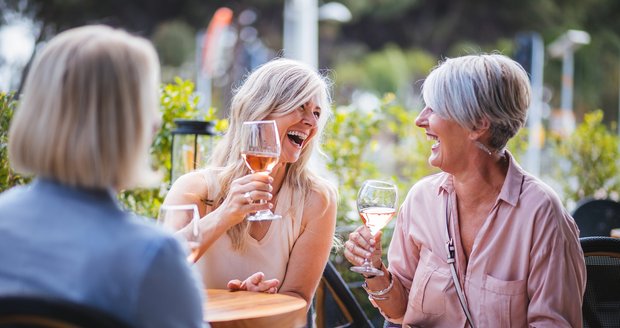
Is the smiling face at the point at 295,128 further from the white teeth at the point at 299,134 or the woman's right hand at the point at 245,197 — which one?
the woman's right hand at the point at 245,197

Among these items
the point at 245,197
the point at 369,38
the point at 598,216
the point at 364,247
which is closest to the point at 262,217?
the point at 245,197

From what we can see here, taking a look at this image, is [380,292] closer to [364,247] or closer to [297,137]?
[364,247]

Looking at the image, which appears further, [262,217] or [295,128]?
[295,128]

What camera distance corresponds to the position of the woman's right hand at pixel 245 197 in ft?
7.75

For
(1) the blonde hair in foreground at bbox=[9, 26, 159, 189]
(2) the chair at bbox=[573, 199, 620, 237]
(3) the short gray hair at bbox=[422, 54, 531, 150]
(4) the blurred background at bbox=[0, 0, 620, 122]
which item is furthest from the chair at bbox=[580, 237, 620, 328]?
(4) the blurred background at bbox=[0, 0, 620, 122]

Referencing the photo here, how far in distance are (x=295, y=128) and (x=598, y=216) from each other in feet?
9.34

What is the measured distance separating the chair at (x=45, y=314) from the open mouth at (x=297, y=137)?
1.72 m

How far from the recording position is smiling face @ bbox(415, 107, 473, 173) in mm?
2453

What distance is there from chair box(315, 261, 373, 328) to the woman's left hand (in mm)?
729

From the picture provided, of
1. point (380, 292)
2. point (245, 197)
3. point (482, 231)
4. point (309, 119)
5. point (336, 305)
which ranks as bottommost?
point (336, 305)

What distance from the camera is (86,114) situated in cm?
137

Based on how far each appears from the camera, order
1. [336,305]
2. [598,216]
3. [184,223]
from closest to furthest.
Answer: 1. [184,223]
2. [336,305]
3. [598,216]

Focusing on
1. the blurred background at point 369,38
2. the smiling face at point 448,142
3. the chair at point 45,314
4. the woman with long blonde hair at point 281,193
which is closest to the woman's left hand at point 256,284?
the woman with long blonde hair at point 281,193

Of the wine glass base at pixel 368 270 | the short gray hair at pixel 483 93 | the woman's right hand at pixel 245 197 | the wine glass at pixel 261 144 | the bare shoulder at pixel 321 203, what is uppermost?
the short gray hair at pixel 483 93
